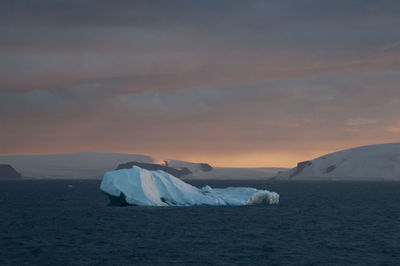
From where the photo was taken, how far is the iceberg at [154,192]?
54.7m

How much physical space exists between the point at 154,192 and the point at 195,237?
66.4 feet

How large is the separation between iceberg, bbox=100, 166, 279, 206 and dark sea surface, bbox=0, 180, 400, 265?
1388mm

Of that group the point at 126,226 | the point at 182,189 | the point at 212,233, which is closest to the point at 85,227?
the point at 126,226

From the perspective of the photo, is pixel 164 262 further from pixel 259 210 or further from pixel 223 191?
pixel 223 191

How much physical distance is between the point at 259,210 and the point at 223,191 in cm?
854

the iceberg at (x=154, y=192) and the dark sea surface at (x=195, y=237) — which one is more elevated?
the iceberg at (x=154, y=192)

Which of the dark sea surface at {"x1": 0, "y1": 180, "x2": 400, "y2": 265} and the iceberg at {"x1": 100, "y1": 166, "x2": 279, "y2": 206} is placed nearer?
the dark sea surface at {"x1": 0, "y1": 180, "x2": 400, "y2": 265}

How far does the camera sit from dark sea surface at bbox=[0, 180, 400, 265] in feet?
93.9

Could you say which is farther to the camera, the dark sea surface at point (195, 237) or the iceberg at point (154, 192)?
the iceberg at point (154, 192)

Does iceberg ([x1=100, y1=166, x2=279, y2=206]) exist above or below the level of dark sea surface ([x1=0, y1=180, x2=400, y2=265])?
above

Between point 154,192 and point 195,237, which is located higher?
point 154,192

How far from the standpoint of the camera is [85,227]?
135ft

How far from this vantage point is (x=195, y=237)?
36.6 metres

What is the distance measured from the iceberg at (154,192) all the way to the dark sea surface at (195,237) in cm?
139
